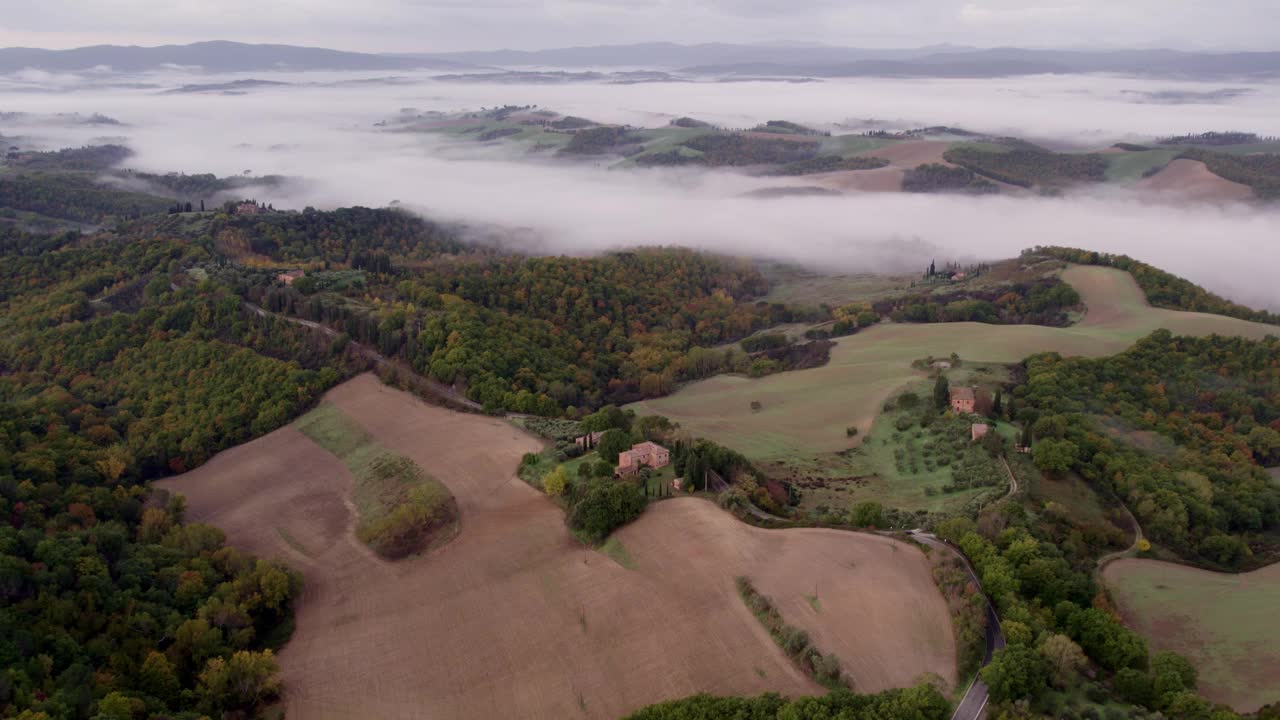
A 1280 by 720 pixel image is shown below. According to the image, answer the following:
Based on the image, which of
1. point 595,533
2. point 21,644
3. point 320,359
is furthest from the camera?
point 320,359

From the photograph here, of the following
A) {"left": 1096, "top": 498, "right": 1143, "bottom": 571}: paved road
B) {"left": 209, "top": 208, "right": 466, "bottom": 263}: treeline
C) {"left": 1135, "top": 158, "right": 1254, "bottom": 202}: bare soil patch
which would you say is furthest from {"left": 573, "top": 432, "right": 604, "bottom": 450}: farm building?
{"left": 1135, "top": 158, "right": 1254, "bottom": 202}: bare soil patch

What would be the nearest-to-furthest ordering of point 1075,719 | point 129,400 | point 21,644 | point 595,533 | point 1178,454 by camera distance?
point 1075,719, point 21,644, point 595,533, point 1178,454, point 129,400

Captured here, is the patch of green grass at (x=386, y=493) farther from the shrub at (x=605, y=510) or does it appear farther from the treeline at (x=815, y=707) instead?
the treeline at (x=815, y=707)

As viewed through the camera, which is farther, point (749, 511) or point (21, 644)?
point (749, 511)

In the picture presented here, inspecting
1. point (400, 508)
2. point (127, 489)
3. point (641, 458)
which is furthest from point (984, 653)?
point (127, 489)

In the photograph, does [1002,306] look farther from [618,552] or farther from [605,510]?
[618,552]

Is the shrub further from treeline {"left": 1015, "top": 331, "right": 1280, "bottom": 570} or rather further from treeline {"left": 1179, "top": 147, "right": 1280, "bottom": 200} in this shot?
treeline {"left": 1179, "top": 147, "right": 1280, "bottom": 200}

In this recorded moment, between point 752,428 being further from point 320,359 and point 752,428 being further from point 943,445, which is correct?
point 320,359

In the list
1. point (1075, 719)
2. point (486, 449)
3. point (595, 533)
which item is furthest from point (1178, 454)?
point (486, 449)
